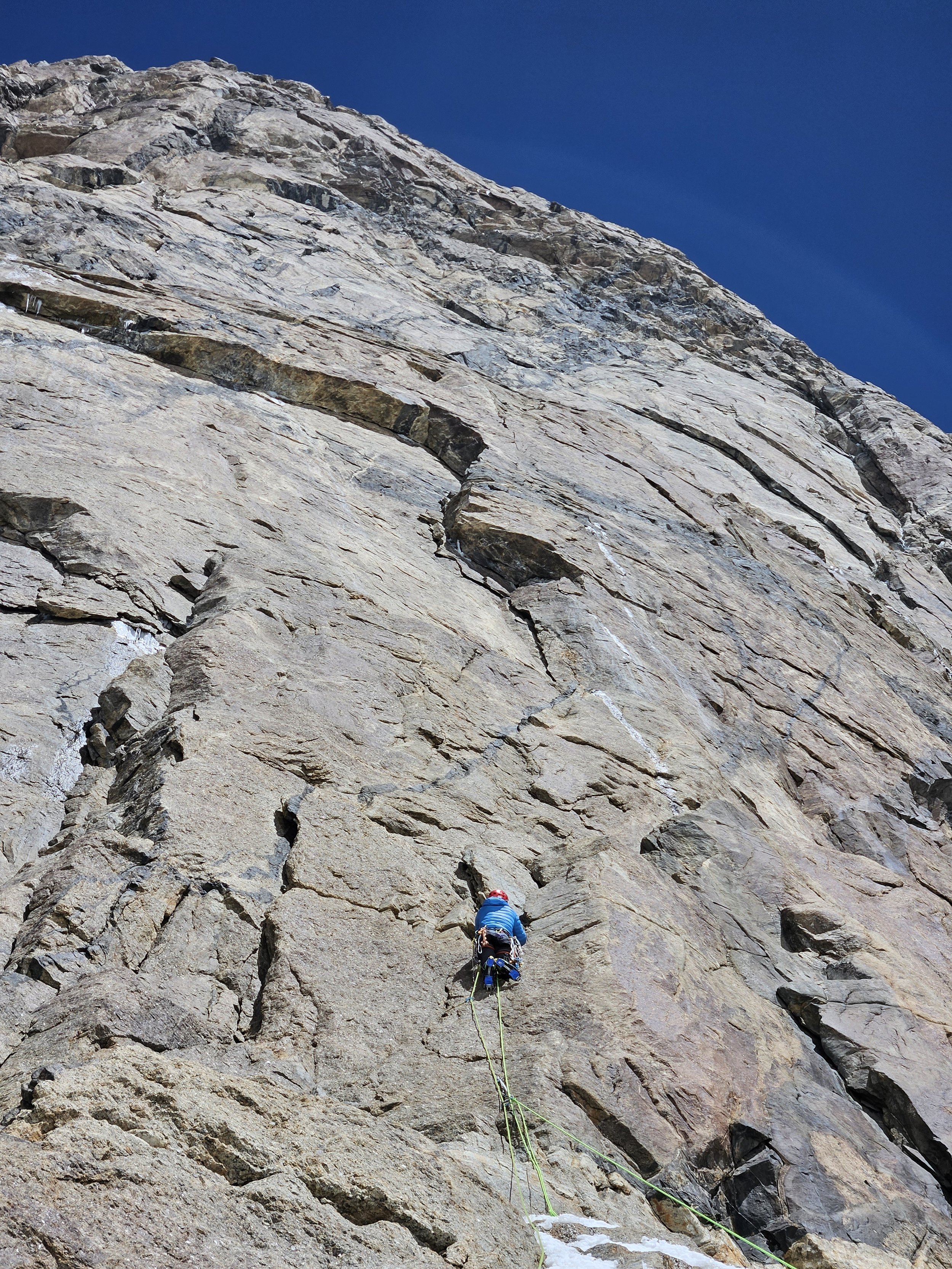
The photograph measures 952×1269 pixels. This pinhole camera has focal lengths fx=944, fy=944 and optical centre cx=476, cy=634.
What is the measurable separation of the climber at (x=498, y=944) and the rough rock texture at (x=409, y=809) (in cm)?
22

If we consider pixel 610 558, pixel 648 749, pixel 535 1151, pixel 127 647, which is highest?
pixel 610 558

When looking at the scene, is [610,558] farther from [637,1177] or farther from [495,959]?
[637,1177]

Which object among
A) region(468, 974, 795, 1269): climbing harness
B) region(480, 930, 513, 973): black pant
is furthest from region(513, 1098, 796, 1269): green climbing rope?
region(480, 930, 513, 973): black pant

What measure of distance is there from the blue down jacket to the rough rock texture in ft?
0.97

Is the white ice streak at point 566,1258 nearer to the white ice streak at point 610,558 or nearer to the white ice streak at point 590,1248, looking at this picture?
the white ice streak at point 590,1248

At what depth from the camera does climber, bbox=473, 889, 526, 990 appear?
312 inches

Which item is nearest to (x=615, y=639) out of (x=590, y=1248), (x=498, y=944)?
(x=498, y=944)

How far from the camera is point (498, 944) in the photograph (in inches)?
317

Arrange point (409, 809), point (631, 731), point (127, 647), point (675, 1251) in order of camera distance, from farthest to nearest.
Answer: point (631, 731), point (127, 647), point (409, 809), point (675, 1251)

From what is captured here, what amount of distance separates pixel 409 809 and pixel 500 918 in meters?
1.98

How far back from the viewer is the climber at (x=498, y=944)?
7.93 metres

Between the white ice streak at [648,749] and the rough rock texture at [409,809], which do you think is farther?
the white ice streak at [648,749]

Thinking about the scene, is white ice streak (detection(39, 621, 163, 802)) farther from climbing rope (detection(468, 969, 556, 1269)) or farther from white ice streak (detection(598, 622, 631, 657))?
white ice streak (detection(598, 622, 631, 657))

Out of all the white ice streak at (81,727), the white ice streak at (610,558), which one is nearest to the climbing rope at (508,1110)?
the white ice streak at (81,727)
